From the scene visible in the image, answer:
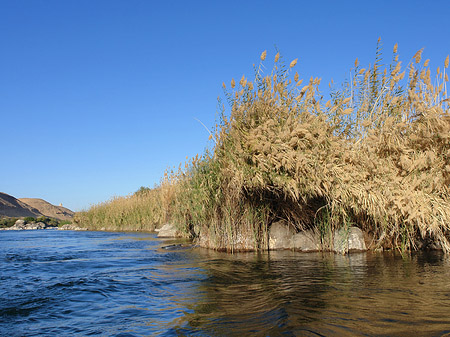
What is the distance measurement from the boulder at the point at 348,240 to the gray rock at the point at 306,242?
442 millimetres

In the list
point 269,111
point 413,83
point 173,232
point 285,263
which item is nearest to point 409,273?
point 285,263

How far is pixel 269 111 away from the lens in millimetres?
8414

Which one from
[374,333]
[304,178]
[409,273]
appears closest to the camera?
[374,333]

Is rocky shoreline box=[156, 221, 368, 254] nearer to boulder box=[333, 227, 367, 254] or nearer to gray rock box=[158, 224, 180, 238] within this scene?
boulder box=[333, 227, 367, 254]

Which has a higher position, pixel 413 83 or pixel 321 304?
pixel 413 83

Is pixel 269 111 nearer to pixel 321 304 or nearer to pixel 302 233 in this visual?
pixel 302 233

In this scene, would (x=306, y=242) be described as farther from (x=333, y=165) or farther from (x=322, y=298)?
(x=322, y=298)

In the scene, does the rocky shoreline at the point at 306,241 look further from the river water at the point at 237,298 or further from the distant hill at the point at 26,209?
the distant hill at the point at 26,209

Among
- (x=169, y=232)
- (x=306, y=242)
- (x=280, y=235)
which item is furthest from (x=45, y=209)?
(x=306, y=242)

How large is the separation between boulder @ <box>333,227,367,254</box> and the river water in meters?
0.53

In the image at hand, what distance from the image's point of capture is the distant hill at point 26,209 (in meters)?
63.7

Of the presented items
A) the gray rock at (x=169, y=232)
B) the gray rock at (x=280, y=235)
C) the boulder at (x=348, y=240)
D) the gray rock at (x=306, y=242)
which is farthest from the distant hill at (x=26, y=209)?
the boulder at (x=348, y=240)

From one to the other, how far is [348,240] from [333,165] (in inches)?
74.4

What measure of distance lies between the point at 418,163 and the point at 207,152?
5221mm
